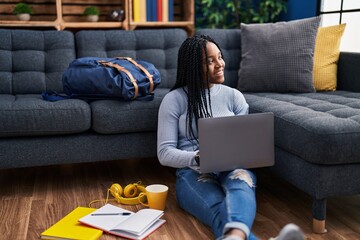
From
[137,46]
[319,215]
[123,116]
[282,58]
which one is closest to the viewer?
[319,215]

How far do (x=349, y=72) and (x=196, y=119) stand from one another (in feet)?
4.17

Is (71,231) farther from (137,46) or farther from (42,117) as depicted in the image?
(137,46)

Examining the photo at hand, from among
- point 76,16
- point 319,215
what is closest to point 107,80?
point 319,215

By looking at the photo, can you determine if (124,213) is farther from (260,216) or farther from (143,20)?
(143,20)

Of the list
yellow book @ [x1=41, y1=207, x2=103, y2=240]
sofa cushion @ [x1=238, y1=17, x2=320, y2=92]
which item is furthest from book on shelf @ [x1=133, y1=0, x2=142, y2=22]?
yellow book @ [x1=41, y1=207, x2=103, y2=240]

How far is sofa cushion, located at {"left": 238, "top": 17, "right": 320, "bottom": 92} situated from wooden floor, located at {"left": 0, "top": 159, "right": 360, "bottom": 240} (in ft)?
1.79

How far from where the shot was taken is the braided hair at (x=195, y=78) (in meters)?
1.80

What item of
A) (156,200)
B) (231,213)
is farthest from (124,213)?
(231,213)

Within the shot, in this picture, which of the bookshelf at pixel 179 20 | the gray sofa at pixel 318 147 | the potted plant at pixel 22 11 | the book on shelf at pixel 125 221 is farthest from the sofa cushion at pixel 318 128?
the potted plant at pixel 22 11

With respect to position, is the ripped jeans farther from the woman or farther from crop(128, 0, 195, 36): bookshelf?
crop(128, 0, 195, 36): bookshelf

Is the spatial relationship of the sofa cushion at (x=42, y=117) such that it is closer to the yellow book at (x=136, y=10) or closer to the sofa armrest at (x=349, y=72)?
the yellow book at (x=136, y=10)

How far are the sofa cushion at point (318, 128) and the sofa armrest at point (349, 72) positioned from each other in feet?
1.34

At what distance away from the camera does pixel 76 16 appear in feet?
11.5

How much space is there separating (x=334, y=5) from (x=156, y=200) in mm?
2513
